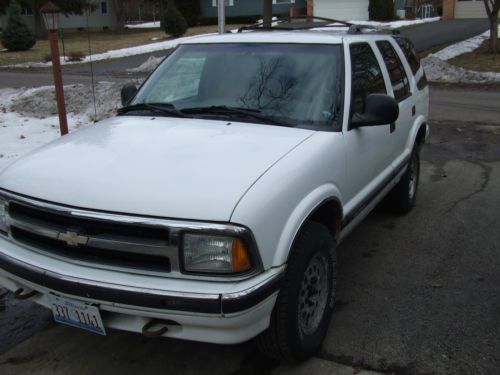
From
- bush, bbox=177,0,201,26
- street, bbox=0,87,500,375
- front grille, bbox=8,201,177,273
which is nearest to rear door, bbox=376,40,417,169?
street, bbox=0,87,500,375

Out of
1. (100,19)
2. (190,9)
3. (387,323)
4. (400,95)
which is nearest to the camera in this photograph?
(387,323)

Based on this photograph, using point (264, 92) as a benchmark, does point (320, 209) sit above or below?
below

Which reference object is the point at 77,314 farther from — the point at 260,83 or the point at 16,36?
the point at 16,36

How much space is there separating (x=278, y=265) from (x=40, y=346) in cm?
170

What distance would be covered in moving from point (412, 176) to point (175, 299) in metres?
3.76

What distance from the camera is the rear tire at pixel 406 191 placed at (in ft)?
17.2

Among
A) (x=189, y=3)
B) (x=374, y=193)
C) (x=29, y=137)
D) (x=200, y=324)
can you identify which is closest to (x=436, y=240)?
(x=374, y=193)

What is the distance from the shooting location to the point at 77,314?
2674mm

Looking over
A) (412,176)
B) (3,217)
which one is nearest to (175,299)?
(3,217)

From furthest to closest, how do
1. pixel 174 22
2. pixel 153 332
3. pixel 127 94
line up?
1. pixel 174 22
2. pixel 127 94
3. pixel 153 332

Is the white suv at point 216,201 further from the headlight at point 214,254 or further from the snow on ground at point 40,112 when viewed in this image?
the snow on ground at point 40,112

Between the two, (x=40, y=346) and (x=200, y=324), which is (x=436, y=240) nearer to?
(x=200, y=324)

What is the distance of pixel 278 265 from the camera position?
2.61 m

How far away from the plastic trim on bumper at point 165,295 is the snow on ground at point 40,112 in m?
5.31
